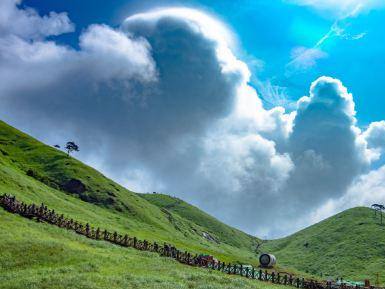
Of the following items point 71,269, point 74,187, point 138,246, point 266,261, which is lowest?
point 71,269

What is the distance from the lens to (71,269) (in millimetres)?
43281

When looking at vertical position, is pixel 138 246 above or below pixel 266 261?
below

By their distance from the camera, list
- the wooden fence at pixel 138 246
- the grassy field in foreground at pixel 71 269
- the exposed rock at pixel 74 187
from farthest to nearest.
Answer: the exposed rock at pixel 74 187
the wooden fence at pixel 138 246
the grassy field in foreground at pixel 71 269

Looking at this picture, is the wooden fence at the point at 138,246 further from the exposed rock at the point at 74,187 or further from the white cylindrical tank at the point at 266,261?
the exposed rock at the point at 74,187

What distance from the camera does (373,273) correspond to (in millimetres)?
176625

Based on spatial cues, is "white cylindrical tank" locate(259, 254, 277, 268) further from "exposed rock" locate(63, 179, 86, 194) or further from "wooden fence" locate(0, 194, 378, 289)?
"exposed rock" locate(63, 179, 86, 194)

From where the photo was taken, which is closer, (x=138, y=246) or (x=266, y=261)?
(x=138, y=246)

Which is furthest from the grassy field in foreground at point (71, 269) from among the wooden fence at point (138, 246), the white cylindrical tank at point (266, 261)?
the white cylindrical tank at point (266, 261)

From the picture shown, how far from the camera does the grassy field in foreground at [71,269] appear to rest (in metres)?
39.6

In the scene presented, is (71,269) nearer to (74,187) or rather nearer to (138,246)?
(138,246)

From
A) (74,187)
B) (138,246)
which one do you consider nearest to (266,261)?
(138,246)

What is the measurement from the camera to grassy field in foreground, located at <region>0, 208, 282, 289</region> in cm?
3956

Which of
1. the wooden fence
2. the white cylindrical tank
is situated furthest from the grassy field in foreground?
the white cylindrical tank

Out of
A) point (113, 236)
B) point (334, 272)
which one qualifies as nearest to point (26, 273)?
point (113, 236)
